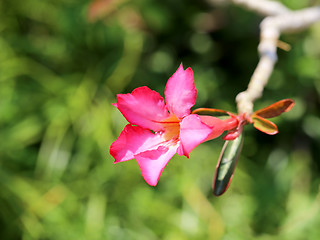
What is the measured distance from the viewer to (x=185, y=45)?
1.52 meters

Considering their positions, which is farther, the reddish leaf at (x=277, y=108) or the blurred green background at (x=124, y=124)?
the blurred green background at (x=124, y=124)

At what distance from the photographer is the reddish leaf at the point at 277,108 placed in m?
0.57

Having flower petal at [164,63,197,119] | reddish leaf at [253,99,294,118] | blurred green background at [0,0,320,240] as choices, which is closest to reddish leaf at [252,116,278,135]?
reddish leaf at [253,99,294,118]

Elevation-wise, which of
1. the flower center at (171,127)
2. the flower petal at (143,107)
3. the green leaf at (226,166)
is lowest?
the green leaf at (226,166)

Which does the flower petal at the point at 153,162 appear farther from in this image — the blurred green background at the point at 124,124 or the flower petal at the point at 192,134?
the blurred green background at the point at 124,124

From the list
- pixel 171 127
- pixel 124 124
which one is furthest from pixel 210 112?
pixel 124 124

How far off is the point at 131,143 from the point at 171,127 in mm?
70

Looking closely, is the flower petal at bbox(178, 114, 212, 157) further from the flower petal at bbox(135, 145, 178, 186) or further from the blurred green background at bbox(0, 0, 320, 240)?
the blurred green background at bbox(0, 0, 320, 240)

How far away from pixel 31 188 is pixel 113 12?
2.33 ft

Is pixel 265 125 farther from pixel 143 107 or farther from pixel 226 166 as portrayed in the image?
pixel 143 107

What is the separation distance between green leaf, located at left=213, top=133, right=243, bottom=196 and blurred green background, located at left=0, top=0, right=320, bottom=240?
675 millimetres

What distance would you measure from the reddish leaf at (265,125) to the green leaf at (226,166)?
0.12 feet

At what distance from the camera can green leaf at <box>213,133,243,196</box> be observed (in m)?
0.58

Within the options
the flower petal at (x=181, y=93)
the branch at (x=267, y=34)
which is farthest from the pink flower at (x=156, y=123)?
A: the branch at (x=267, y=34)
